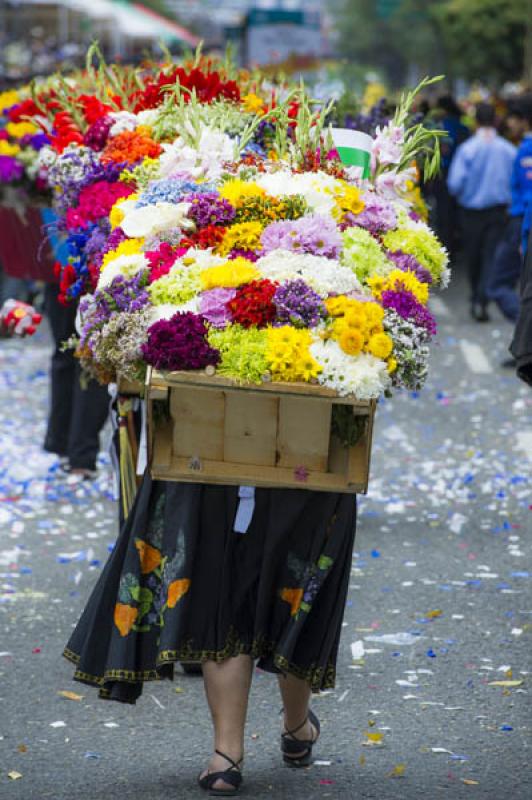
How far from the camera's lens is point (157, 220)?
4.50m

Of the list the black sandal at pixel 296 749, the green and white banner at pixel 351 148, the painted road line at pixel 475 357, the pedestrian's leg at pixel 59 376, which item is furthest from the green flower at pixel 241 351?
the painted road line at pixel 475 357

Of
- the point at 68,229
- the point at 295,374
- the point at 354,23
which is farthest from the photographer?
the point at 354,23

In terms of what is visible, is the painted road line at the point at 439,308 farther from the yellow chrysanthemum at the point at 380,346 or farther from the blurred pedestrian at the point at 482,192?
the yellow chrysanthemum at the point at 380,346

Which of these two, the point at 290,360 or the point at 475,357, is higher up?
the point at 290,360

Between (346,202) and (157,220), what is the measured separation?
57 centimetres

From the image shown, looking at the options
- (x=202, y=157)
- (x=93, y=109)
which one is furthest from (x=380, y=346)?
(x=93, y=109)

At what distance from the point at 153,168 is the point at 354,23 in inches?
3853

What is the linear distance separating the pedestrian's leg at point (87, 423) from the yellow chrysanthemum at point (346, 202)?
13.1 feet

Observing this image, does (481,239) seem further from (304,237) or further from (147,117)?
(304,237)

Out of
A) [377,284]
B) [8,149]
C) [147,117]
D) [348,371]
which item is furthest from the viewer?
[8,149]

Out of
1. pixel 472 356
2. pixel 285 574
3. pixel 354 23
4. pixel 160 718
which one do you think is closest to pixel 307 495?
pixel 285 574

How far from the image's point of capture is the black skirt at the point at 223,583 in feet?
14.3

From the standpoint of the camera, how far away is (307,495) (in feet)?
14.3

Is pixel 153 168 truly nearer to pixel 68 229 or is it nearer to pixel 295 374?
pixel 68 229
